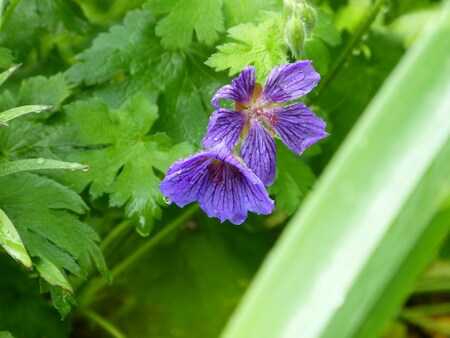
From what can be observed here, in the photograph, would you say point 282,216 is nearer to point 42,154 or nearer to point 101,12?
point 101,12

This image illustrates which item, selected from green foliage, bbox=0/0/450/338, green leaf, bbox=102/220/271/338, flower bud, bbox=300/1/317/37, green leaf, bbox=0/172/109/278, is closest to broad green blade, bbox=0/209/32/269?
green foliage, bbox=0/0/450/338

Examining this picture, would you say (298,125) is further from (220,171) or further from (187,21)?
(187,21)

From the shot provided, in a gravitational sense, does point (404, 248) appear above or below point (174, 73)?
below

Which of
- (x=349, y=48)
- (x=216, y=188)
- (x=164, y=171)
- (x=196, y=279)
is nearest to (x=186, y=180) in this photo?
(x=216, y=188)

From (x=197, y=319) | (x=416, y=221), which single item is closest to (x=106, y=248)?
(x=197, y=319)

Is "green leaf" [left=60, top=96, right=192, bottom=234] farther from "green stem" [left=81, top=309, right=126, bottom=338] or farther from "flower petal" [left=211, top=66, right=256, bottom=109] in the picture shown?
"green stem" [left=81, top=309, right=126, bottom=338]

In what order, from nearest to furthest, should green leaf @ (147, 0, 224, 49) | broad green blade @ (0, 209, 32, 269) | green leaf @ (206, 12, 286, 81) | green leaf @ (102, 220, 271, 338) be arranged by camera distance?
broad green blade @ (0, 209, 32, 269)
green leaf @ (206, 12, 286, 81)
green leaf @ (147, 0, 224, 49)
green leaf @ (102, 220, 271, 338)

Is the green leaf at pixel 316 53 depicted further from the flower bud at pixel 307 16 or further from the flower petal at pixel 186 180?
the flower petal at pixel 186 180
